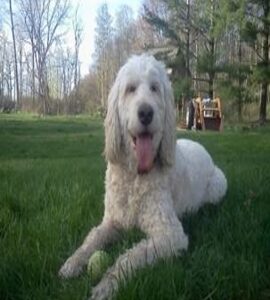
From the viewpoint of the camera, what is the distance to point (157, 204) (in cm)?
432

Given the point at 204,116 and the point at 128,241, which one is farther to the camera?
the point at 204,116

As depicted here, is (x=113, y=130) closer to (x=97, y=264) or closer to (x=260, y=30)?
(x=97, y=264)

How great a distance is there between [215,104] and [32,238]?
20693 mm

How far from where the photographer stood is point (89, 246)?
13.5 feet

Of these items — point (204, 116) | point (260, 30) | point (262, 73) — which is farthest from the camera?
point (260, 30)

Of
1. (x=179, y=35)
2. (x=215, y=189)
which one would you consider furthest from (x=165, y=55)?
(x=215, y=189)

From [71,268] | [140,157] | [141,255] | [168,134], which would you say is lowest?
[71,268]

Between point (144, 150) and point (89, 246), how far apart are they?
82 centimetres

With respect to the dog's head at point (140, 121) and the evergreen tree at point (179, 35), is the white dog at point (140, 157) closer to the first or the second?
the dog's head at point (140, 121)

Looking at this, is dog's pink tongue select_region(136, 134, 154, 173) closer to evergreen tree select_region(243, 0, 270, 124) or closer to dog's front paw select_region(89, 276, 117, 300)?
dog's front paw select_region(89, 276, 117, 300)

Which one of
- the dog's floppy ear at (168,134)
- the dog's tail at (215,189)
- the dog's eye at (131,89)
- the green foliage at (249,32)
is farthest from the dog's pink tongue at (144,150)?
the green foliage at (249,32)

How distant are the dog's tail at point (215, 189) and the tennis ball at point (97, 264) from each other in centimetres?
209

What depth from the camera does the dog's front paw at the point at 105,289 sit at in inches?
124

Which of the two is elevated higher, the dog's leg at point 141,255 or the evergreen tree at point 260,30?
the evergreen tree at point 260,30
